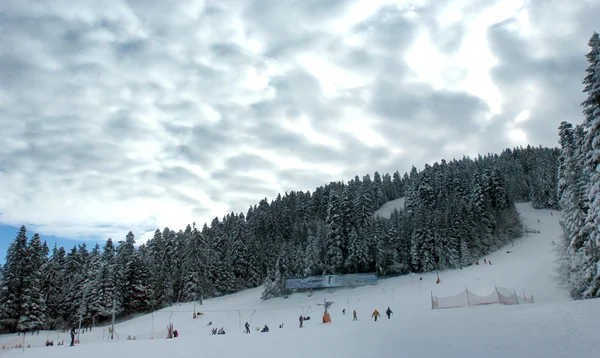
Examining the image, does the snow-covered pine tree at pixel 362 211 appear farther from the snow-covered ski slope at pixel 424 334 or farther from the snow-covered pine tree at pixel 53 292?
the snow-covered pine tree at pixel 53 292

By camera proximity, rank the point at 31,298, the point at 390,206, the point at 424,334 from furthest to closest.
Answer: the point at 390,206 < the point at 31,298 < the point at 424,334

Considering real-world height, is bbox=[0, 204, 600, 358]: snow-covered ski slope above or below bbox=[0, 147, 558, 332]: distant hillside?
below

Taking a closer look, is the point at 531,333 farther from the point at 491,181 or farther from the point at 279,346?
the point at 491,181

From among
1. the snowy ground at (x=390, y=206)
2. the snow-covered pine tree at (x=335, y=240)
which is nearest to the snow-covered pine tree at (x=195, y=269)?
the snow-covered pine tree at (x=335, y=240)

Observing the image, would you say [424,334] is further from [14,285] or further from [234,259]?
[234,259]

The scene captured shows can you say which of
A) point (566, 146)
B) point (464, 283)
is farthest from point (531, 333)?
point (464, 283)

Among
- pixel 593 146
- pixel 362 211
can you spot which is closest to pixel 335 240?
pixel 362 211

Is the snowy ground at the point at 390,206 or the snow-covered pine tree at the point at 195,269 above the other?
the snowy ground at the point at 390,206

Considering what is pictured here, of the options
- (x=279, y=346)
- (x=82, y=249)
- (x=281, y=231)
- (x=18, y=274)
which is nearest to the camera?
(x=279, y=346)

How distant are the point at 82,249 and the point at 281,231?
163ft

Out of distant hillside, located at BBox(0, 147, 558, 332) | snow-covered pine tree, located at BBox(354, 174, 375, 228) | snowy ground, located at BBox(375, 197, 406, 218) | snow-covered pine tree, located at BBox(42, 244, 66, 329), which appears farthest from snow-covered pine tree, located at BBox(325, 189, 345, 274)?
snowy ground, located at BBox(375, 197, 406, 218)

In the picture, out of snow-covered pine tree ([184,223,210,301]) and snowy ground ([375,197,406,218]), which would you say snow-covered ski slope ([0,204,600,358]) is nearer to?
snow-covered pine tree ([184,223,210,301])

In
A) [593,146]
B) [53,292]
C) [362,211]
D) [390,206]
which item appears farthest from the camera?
[390,206]

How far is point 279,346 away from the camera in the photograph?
21422mm
